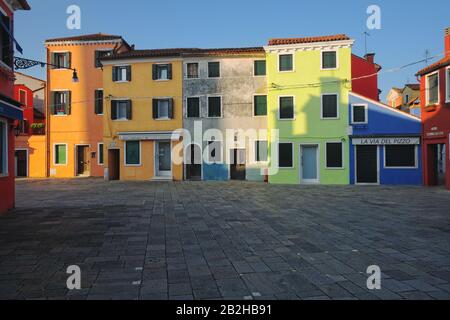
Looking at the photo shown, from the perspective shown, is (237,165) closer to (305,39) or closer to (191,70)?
(191,70)

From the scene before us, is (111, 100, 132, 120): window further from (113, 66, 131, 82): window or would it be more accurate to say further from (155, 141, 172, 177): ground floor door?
(155, 141, 172, 177): ground floor door

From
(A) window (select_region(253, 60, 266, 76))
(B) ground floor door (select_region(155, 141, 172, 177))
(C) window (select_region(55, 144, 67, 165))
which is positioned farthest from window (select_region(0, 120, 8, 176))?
(C) window (select_region(55, 144, 67, 165))

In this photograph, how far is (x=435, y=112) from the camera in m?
19.6

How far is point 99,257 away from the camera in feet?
20.3

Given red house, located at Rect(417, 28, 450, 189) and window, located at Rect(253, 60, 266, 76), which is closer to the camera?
red house, located at Rect(417, 28, 450, 189)

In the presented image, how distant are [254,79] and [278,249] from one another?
19575 millimetres

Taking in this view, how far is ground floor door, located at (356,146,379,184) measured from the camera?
869 inches

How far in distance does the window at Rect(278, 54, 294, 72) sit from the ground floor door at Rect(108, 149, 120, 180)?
43.1 ft

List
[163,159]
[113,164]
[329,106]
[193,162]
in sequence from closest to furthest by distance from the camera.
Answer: [329,106], [193,162], [163,159], [113,164]

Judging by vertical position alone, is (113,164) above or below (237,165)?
above

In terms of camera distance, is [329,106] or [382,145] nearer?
[382,145]

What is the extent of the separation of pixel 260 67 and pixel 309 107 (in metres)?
4.55

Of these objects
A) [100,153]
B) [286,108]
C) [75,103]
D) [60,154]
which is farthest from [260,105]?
[60,154]
